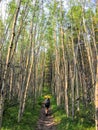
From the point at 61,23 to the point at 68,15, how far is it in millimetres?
1291

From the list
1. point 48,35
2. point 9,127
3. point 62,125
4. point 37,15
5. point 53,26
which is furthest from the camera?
point 48,35

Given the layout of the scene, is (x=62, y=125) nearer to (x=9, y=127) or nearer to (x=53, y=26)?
(x=9, y=127)

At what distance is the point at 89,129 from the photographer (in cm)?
1202

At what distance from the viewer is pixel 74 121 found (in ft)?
44.7

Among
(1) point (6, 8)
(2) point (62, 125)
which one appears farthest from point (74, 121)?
(1) point (6, 8)

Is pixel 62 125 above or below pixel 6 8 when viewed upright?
below

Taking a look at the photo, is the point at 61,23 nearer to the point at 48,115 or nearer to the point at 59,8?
the point at 59,8

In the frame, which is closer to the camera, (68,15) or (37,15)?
(37,15)

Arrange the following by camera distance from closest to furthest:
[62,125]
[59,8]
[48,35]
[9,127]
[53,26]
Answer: [9,127]
[62,125]
[59,8]
[53,26]
[48,35]

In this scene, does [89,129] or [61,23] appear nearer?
[89,129]

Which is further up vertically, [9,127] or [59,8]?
[59,8]

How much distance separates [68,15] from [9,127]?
8.53 meters

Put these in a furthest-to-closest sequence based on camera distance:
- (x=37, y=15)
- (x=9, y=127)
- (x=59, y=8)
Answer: (x=59, y=8) < (x=37, y=15) < (x=9, y=127)

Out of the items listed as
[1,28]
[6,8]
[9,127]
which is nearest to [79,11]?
[6,8]
